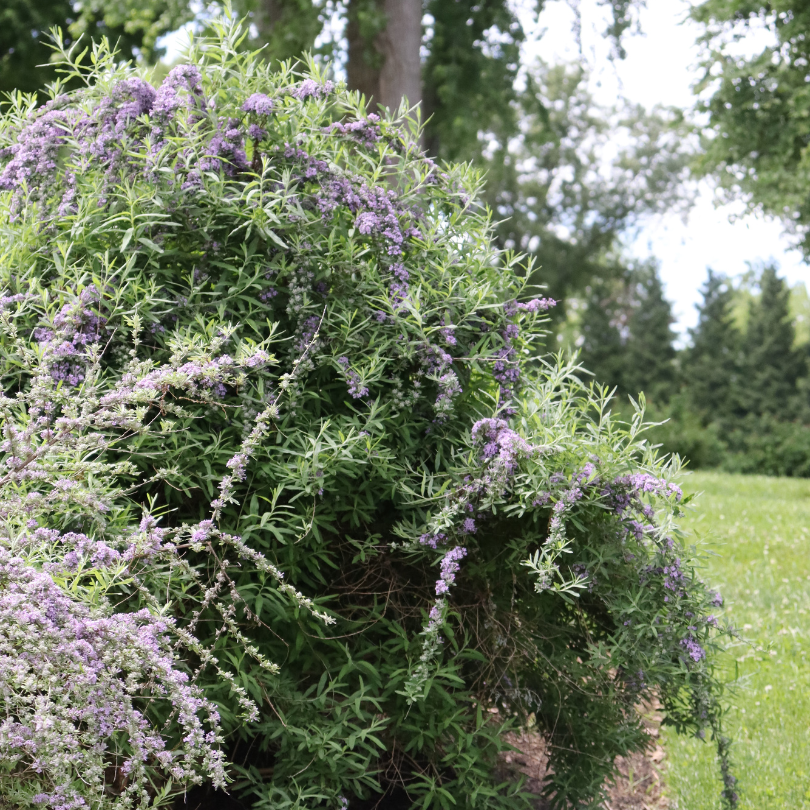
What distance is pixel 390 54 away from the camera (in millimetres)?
10656

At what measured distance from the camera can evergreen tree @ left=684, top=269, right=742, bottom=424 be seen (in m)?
26.5

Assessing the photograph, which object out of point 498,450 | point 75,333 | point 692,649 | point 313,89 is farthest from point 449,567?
point 313,89

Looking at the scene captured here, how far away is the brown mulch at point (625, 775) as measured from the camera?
4359 mm

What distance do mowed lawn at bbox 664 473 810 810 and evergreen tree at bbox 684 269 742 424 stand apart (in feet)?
52.8

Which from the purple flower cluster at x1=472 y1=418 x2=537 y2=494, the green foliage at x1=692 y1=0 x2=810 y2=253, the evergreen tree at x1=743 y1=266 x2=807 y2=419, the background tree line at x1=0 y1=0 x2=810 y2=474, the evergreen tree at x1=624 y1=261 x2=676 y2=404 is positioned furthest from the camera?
the evergreen tree at x1=624 y1=261 x2=676 y2=404

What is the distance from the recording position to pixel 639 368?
28.9 metres

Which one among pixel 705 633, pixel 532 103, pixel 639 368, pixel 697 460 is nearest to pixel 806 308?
pixel 639 368

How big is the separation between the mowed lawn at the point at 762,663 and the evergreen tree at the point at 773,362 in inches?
627

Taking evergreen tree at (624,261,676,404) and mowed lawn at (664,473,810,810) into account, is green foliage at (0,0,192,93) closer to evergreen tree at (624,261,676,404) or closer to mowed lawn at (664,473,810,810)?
mowed lawn at (664,473,810,810)

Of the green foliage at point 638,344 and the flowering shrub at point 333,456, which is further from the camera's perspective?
the green foliage at point 638,344

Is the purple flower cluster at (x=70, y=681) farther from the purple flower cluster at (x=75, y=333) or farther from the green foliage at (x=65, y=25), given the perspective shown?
the green foliage at (x=65, y=25)

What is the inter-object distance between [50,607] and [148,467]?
1.10 m

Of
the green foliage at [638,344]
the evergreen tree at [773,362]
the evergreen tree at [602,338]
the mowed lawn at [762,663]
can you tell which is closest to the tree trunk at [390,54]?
the mowed lawn at [762,663]

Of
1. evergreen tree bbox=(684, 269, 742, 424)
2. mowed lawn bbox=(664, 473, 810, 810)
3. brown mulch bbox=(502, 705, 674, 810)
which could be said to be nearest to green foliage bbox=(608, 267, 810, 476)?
evergreen tree bbox=(684, 269, 742, 424)
